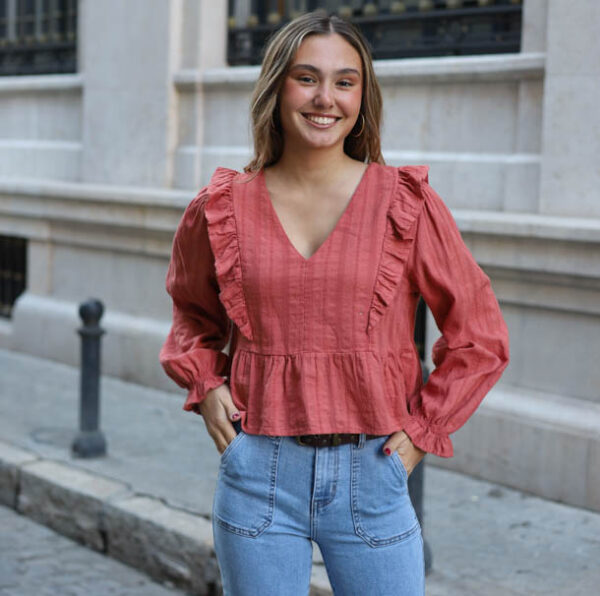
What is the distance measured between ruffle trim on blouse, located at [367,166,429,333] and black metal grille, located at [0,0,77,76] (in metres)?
7.94

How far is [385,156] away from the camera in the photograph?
666 centimetres

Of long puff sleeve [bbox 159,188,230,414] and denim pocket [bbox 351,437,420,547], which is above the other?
long puff sleeve [bbox 159,188,230,414]

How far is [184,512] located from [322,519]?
2935 mm

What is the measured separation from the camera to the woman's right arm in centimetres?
259

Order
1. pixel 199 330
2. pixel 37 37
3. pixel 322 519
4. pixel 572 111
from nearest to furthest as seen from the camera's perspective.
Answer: pixel 322 519
pixel 199 330
pixel 572 111
pixel 37 37

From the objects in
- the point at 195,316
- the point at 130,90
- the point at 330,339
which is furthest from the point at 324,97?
the point at 130,90

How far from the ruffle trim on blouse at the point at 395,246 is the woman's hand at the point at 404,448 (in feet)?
0.82

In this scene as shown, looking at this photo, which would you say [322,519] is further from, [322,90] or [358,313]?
[322,90]

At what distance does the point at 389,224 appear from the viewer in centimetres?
247

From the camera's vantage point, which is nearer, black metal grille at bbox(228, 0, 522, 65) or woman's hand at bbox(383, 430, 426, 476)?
woman's hand at bbox(383, 430, 426, 476)

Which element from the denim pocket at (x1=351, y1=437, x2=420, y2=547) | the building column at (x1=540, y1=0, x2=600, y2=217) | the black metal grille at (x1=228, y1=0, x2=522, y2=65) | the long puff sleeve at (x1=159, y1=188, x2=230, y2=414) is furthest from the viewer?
the black metal grille at (x1=228, y1=0, x2=522, y2=65)

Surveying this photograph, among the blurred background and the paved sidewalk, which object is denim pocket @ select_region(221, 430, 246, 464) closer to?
the paved sidewalk

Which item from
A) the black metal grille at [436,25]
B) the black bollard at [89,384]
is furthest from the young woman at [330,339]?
the black metal grille at [436,25]

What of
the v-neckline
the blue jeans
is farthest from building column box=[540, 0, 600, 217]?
the blue jeans
